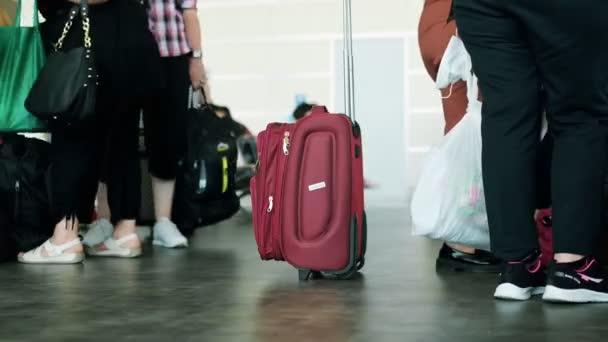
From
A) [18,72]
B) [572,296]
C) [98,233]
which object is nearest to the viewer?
[572,296]

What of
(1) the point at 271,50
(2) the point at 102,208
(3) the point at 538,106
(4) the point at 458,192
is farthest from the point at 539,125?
(1) the point at 271,50

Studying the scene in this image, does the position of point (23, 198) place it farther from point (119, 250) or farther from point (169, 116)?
point (169, 116)

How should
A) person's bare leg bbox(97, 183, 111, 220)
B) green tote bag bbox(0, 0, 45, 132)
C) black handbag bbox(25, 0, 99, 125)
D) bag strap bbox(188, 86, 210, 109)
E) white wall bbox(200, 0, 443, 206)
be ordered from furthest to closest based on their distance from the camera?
white wall bbox(200, 0, 443, 206) < bag strap bbox(188, 86, 210, 109) < person's bare leg bbox(97, 183, 111, 220) < green tote bag bbox(0, 0, 45, 132) < black handbag bbox(25, 0, 99, 125)

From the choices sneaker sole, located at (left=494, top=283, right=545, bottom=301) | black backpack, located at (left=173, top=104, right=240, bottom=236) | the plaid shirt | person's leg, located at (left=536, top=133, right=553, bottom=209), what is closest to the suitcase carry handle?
person's leg, located at (left=536, top=133, right=553, bottom=209)

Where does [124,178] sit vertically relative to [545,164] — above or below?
below

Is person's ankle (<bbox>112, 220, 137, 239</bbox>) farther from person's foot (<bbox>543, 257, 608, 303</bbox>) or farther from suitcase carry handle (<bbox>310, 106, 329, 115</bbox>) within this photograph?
person's foot (<bbox>543, 257, 608, 303</bbox>)

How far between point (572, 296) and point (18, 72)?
1.85m

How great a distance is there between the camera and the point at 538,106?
224 cm

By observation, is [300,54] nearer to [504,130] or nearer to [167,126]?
[167,126]

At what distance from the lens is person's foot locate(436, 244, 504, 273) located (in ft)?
9.11

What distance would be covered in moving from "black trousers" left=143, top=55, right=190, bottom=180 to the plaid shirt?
0.11ft

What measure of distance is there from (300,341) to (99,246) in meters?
1.65

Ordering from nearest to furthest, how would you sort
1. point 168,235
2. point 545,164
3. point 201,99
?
point 545,164 → point 168,235 → point 201,99

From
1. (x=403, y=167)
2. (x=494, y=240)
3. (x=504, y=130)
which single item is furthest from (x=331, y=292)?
(x=403, y=167)
